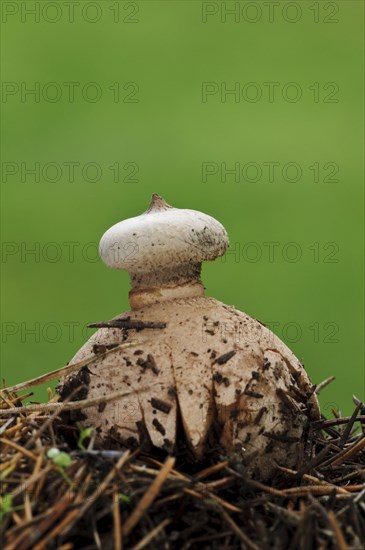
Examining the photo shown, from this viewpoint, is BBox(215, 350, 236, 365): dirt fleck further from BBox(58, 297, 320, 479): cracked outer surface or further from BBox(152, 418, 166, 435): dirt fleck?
BBox(152, 418, 166, 435): dirt fleck

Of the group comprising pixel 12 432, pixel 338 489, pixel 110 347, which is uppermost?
pixel 110 347

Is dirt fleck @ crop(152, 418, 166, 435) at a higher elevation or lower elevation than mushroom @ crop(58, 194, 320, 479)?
lower

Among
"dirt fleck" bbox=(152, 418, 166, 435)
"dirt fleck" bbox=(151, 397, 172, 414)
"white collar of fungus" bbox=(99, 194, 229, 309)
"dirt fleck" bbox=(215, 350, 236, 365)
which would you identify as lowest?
"dirt fleck" bbox=(152, 418, 166, 435)

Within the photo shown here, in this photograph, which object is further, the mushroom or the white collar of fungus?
the white collar of fungus

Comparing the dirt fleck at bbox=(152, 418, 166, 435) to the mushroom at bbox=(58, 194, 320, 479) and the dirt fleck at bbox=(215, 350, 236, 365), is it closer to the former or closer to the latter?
the mushroom at bbox=(58, 194, 320, 479)

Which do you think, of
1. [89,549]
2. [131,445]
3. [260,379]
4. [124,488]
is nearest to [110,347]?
[131,445]

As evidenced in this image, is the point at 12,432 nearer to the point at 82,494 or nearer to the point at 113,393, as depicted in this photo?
the point at 113,393

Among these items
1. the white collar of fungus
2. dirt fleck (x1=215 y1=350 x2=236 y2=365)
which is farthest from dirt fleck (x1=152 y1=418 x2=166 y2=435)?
the white collar of fungus

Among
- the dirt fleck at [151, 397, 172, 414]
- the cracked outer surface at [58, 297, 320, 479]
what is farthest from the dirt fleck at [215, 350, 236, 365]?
the dirt fleck at [151, 397, 172, 414]
